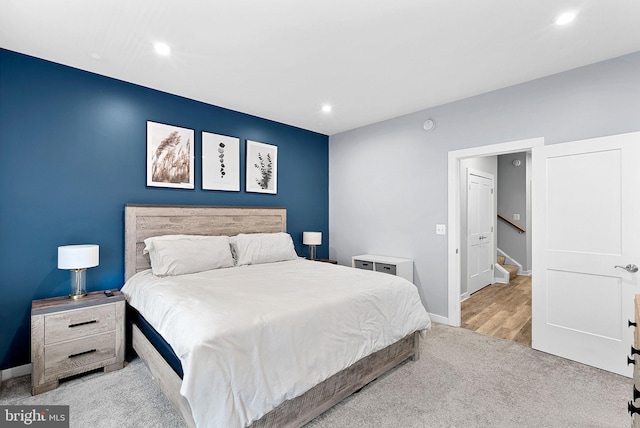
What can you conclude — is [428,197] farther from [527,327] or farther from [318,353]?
[318,353]

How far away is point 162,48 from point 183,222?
1752 millimetres

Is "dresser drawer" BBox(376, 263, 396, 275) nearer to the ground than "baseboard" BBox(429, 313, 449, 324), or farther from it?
farther from it

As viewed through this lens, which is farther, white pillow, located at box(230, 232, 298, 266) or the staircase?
the staircase

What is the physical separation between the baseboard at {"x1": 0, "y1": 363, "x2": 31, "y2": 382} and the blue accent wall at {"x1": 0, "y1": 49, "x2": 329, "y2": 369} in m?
0.05

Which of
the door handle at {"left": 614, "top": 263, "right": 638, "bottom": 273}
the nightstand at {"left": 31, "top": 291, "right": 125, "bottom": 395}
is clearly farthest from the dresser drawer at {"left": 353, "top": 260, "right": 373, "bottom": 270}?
the nightstand at {"left": 31, "top": 291, "right": 125, "bottom": 395}

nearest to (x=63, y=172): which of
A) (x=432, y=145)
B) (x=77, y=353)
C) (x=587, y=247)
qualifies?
(x=77, y=353)

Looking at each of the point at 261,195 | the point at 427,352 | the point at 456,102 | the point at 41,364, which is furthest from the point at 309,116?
the point at 41,364

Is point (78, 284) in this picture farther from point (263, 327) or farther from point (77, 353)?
point (263, 327)

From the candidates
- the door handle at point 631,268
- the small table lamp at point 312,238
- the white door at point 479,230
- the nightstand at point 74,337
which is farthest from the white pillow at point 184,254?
the white door at point 479,230

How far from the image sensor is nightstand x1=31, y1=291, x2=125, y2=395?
2.28 metres

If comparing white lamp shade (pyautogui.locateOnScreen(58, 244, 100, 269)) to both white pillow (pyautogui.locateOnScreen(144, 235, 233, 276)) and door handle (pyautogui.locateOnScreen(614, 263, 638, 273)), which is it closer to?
white pillow (pyautogui.locateOnScreen(144, 235, 233, 276))

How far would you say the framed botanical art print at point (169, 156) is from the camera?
3279 millimetres

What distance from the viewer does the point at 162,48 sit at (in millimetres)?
2459

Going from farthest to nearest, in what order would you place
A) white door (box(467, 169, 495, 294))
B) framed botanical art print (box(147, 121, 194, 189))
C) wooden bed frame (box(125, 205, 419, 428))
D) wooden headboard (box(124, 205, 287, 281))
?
white door (box(467, 169, 495, 294)) → framed botanical art print (box(147, 121, 194, 189)) → wooden headboard (box(124, 205, 287, 281)) → wooden bed frame (box(125, 205, 419, 428))
